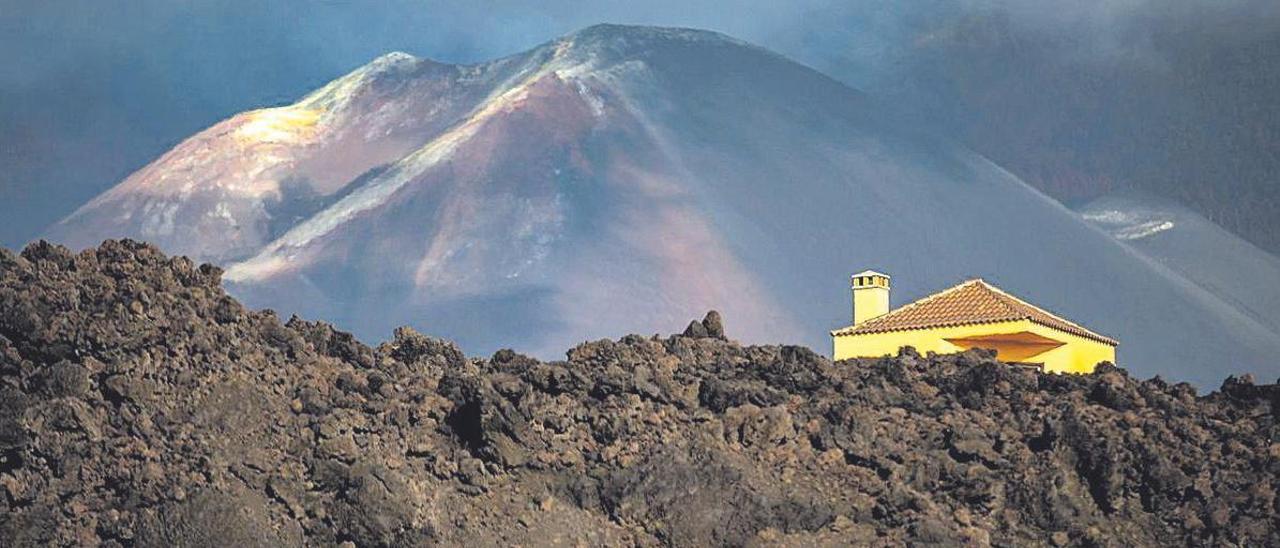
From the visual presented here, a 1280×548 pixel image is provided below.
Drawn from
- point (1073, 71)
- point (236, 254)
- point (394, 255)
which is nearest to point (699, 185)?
point (394, 255)

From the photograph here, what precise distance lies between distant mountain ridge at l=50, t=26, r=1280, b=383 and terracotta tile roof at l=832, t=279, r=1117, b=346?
23319mm

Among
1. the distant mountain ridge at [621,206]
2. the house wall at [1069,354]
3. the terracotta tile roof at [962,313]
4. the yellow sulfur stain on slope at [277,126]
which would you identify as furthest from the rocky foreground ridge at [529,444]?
the yellow sulfur stain on slope at [277,126]

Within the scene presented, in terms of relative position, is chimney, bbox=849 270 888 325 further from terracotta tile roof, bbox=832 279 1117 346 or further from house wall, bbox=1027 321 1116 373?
house wall, bbox=1027 321 1116 373

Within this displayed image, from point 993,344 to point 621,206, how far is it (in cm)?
3156

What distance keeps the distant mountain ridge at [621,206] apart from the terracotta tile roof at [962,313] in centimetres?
2332

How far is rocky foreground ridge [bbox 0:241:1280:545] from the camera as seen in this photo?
8.14m

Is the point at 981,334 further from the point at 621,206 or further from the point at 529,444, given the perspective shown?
the point at 621,206

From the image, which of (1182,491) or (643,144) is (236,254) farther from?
(1182,491)

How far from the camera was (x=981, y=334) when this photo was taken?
60.9 ft

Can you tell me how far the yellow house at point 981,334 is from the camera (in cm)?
1861

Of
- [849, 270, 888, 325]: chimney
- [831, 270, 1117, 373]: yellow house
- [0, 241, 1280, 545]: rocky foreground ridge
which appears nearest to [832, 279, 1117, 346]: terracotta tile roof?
[831, 270, 1117, 373]: yellow house

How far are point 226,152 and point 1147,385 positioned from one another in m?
46.8

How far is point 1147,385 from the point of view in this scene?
1083 cm

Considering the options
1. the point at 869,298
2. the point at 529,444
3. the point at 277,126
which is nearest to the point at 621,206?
the point at 277,126
